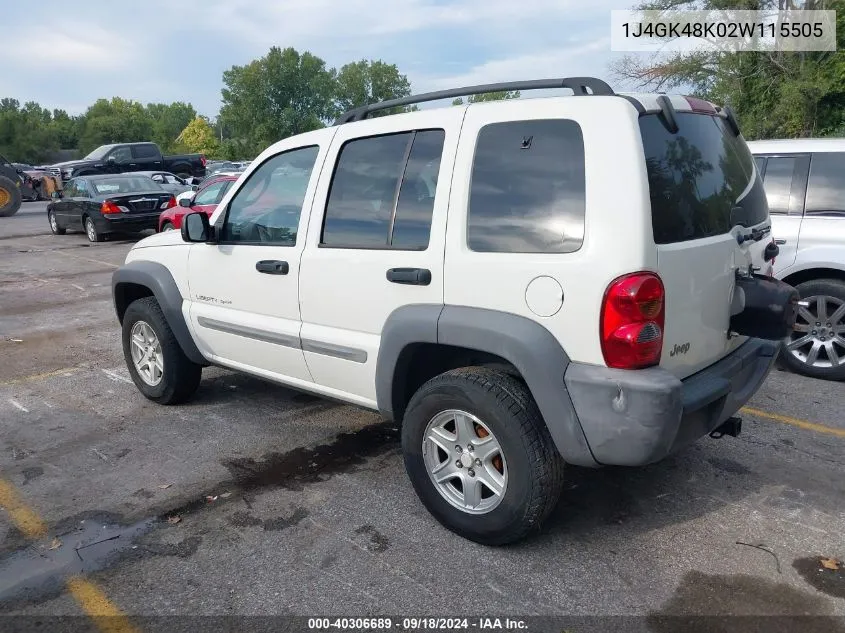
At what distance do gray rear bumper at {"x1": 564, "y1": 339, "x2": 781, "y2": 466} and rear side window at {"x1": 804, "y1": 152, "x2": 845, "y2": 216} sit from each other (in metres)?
3.30

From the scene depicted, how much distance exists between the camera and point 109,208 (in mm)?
15211

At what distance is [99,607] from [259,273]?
196 centimetres

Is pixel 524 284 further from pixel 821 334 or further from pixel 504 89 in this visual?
pixel 821 334

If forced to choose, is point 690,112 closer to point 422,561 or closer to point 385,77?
point 422,561

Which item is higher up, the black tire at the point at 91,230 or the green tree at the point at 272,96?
the green tree at the point at 272,96

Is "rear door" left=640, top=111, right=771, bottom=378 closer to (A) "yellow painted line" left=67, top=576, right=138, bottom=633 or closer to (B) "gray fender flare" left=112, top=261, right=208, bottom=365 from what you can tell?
(A) "yellow painted line" left=67, top=576, right=138, bottom=633

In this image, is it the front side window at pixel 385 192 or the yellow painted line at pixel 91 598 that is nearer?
the yellow painted line at pixel 91 598

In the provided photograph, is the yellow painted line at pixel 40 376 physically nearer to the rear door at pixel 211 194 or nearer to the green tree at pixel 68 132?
the rear door at pixel 211 194

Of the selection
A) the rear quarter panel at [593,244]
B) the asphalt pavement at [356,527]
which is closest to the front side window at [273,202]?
the asphalt pavement at [356,527]

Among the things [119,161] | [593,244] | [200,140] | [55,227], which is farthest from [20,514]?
[200,140]

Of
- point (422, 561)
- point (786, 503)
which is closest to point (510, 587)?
point (422, 561)

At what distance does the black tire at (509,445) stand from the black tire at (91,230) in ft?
48.0

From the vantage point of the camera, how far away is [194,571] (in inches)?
122

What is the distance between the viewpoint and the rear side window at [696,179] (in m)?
2.87
